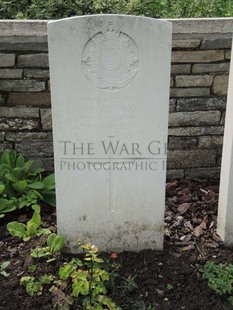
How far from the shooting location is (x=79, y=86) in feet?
8.68

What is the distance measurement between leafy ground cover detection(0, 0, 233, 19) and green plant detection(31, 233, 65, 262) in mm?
1666

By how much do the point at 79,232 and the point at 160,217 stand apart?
477 millimetres

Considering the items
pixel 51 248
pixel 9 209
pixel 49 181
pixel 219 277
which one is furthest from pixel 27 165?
pixel 219 277

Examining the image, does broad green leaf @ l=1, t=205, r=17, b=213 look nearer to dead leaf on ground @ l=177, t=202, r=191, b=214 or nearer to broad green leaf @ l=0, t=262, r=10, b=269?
broad green leaf @ l=0, t=262, r=10, b=269

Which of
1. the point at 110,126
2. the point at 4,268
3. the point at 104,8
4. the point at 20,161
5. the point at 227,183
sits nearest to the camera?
the point at 110,126

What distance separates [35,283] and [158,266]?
70cm

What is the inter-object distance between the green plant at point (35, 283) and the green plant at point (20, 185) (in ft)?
1.91

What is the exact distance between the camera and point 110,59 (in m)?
2.62

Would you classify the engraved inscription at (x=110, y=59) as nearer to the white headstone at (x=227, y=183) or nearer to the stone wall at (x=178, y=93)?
the white headstone at (x=227, y=183)

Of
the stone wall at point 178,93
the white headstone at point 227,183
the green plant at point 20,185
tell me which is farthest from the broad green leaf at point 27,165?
the white headstone at point 227,183

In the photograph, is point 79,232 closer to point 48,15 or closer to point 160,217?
point 160,217

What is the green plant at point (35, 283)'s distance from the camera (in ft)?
8.76

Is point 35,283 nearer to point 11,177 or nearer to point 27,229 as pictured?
point 27,229

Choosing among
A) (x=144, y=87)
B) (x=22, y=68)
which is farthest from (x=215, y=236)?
(x=22, y=68)
